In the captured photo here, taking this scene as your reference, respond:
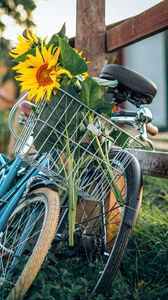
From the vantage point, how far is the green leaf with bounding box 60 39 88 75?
7.45 feet

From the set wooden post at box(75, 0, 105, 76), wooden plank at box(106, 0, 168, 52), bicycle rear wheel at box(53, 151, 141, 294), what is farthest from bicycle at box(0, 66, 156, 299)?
wooden post at box(75, 0, 105, 76)

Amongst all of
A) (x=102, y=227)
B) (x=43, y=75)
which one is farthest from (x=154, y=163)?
(x=43, y=75)

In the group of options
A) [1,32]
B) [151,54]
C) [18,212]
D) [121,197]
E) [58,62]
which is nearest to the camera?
[58,62]

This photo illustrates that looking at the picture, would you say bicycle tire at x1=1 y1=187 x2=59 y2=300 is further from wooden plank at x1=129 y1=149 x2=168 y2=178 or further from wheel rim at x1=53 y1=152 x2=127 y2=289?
wooden plank at x1=129 y1=149 x2=168 y2=178

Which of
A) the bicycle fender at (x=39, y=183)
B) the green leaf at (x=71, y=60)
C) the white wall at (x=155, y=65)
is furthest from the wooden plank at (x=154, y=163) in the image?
the white wall at (x=155, y=65)

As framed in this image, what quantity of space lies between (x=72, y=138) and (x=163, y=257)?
0.79 metres

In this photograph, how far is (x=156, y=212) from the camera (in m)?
3.58

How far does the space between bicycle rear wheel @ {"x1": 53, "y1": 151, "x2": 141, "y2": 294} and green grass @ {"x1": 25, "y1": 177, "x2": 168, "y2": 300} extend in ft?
0.17

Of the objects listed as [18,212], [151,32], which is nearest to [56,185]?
[18,212]

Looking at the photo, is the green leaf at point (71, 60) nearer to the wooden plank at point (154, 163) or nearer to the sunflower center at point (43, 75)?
the sunflower center at point (43, 75)

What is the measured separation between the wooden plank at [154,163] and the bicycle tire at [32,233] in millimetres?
478

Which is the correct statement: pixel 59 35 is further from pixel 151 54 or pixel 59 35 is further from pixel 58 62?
pixel 151 54

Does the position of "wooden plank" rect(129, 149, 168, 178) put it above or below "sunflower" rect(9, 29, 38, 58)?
below

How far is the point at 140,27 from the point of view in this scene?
3018mm
